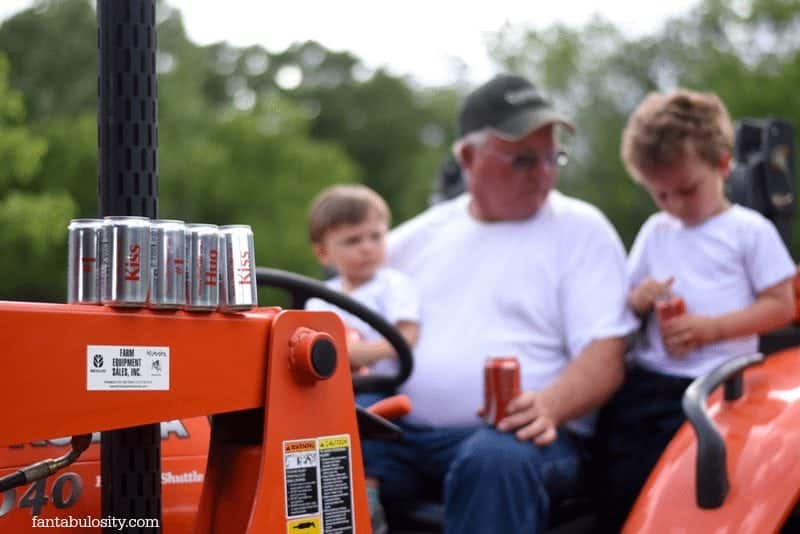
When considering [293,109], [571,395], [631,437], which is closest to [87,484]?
[571,395]

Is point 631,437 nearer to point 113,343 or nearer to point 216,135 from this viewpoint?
point 113,343

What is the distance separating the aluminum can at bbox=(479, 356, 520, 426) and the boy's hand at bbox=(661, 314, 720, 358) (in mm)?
422

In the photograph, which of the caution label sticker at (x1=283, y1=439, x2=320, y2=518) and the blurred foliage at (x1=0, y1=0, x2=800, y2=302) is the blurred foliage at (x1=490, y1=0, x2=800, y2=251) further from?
the caution label sticker at (x1=283, y1=439, x2=320, y2=518)

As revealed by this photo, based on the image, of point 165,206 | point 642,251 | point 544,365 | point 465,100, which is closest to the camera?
point 544,365

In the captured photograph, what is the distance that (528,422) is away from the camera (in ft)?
7.98

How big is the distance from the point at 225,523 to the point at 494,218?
160cm

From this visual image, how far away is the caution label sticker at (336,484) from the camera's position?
157 cm

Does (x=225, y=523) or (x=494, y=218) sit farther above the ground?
(x=494, y=218)

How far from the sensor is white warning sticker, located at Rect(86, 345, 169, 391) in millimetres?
1316

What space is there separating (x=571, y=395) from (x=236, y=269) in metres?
1.32

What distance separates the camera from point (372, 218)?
10.7 ft

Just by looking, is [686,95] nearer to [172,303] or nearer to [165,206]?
[172,303]

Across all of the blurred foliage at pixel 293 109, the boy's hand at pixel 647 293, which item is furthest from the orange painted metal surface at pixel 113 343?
the blurred foliage at pixel 293 109

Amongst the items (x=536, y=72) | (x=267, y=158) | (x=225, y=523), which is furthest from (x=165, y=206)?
(x=225, y=523)
